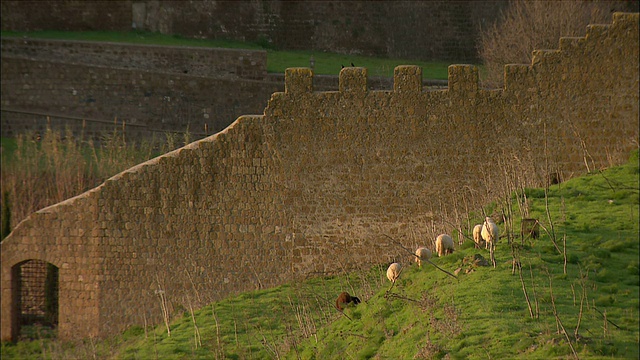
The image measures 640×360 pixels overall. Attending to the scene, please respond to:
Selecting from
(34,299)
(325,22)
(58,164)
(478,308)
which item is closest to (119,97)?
(58,164)

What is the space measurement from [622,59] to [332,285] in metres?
7.06

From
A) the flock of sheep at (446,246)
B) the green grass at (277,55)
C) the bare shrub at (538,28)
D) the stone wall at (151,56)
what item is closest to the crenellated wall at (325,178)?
the flock of sheep at (446,246)

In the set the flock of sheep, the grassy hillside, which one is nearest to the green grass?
the grassy hillside

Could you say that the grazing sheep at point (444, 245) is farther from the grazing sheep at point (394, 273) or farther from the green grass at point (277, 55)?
the green grass at point (277, 55)

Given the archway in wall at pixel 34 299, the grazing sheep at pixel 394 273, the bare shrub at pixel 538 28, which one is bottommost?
the archway in wall at pixel 34 299

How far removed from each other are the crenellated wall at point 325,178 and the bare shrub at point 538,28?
1011cm

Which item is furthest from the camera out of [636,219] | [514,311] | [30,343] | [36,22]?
[36,22]

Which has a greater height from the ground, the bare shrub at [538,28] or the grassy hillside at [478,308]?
the bare shrub at [538,28]

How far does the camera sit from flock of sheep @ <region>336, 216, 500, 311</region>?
2500 centimetres

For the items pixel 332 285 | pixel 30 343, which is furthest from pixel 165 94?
pixel 332 285

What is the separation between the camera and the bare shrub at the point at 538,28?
42.3 metres

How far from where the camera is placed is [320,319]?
2852cm

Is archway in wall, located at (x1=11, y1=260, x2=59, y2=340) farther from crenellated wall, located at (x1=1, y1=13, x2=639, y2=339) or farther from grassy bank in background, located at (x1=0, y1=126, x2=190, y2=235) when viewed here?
grassy bank in background, located at (x1=0, y1=126, x2=190, y2=235)

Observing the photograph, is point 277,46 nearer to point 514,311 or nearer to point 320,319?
point 320,319
